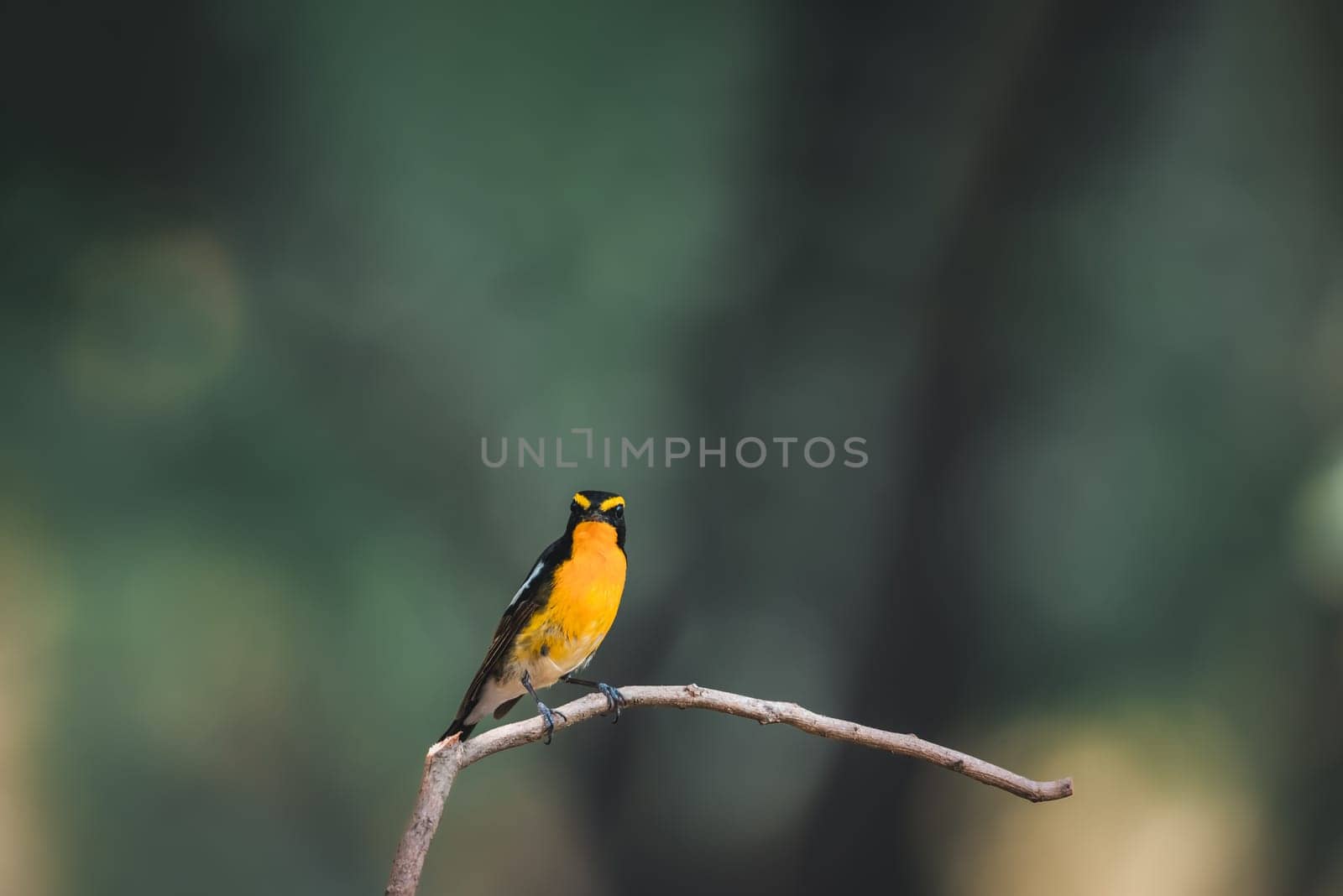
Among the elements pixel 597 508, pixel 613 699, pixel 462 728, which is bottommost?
pixel 462 728

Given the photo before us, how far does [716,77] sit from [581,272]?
2.44ft

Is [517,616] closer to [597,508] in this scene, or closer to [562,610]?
[562,610]

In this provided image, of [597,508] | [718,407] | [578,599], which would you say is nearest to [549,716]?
[578,599]

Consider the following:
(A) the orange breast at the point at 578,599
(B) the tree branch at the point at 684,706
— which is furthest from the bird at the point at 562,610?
(B) the tree branch at the point at 684,706

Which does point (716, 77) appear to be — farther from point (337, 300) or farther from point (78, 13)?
point (78, 13)

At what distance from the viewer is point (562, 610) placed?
6.81 feet

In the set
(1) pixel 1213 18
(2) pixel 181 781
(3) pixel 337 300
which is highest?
(1) pixel 1213 18

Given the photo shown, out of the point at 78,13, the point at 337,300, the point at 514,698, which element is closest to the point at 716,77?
the point at 337,300

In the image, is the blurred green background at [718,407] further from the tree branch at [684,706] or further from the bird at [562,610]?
the tree branch at [684,706]

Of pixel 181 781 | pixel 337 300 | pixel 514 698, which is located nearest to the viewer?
pixel 514 698

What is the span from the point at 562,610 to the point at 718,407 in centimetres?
158

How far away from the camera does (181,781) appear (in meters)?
3.14

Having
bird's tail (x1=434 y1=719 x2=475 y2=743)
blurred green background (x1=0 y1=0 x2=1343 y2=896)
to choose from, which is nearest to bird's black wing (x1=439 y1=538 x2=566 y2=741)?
bird's tail (x1=434 y1=719 x2=475 y2=743)

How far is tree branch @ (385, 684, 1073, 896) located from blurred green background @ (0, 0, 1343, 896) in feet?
5.01
